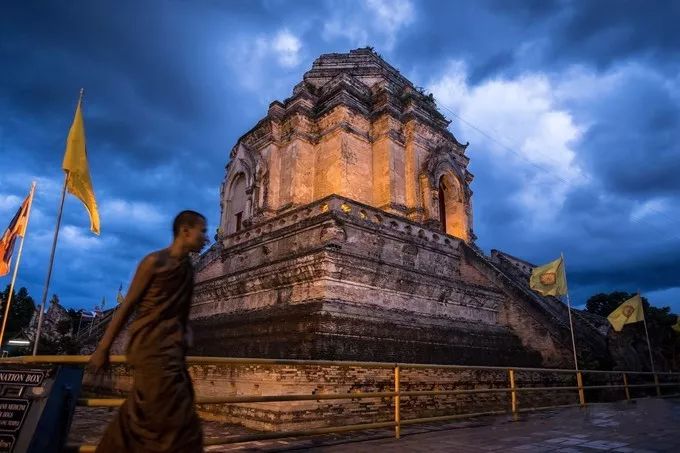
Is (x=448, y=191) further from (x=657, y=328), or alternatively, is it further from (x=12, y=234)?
(x=12, y=234)

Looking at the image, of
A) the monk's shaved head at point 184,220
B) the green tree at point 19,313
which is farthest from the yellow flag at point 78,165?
the green tree at point 19,313

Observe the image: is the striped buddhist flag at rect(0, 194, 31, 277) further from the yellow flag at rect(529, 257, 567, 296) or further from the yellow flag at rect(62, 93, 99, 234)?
the yellow flag at rect(529, 257, 567, 296)

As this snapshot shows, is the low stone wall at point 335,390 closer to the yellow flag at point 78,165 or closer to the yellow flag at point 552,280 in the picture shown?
the yellow flag at point 552,280

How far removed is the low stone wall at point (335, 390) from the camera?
24.5 ft

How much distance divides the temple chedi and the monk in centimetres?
578

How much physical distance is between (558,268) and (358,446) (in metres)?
10.4

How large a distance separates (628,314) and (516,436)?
9.49 m

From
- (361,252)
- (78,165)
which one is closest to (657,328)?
(361,252)

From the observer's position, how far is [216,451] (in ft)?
17.9

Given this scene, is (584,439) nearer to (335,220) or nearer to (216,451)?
(216,451)

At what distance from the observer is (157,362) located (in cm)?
284

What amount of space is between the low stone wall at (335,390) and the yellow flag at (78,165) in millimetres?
4196

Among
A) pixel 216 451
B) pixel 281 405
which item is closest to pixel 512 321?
pixel 281 405

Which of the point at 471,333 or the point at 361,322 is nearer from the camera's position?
the point at 361,322
